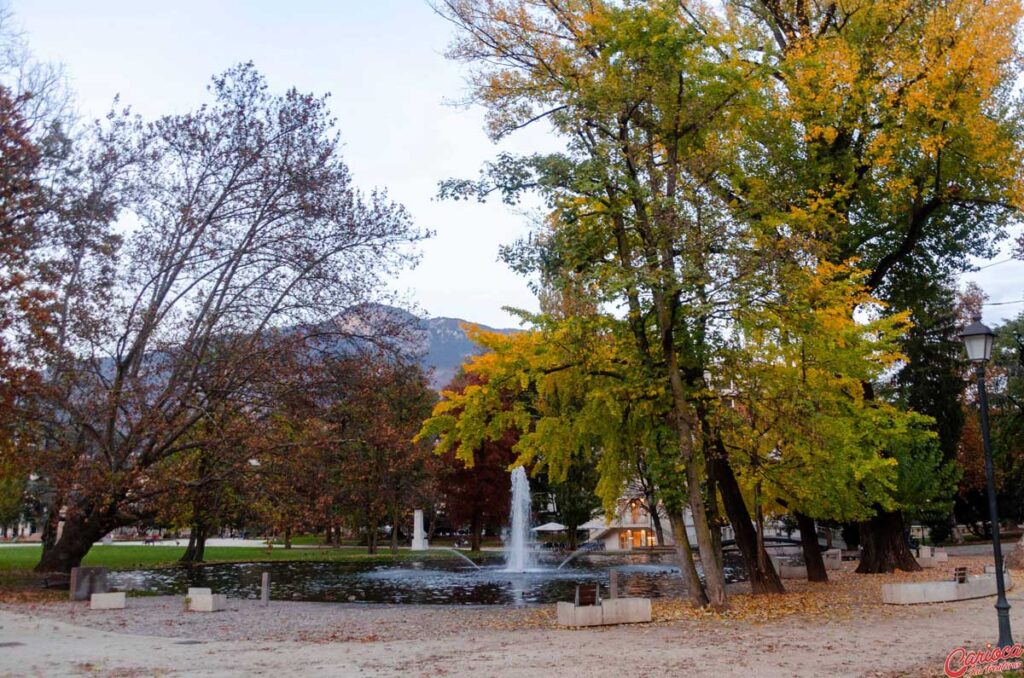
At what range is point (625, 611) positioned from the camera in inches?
571

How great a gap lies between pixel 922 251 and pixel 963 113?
6.48m

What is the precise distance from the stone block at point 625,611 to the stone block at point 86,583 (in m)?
13.7

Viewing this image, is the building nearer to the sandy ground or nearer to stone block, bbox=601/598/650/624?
the sandy ground

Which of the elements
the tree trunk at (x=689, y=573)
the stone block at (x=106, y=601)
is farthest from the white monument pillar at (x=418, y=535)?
the tree trunk at (x=689, y=573)

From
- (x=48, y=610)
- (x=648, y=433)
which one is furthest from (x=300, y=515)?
(x=648, y=433)

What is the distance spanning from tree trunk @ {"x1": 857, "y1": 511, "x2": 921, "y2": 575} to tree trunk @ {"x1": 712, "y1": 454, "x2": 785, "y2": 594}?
28.3ft

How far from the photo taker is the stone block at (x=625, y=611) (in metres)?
14.3

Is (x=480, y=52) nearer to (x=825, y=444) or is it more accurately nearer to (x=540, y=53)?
(x=540, y=53)

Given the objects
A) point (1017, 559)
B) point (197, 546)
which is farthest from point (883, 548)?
point (197, 546)

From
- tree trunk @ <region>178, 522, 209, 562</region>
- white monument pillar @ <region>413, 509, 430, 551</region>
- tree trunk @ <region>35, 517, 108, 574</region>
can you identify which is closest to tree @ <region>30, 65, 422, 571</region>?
tree trunk @ <region>35, 517, 108, 574</region>

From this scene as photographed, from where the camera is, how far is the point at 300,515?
2403cm

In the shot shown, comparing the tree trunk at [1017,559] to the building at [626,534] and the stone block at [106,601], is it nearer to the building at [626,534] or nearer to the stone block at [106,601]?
the stone block at [106,601]

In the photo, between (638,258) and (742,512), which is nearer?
(638,258)

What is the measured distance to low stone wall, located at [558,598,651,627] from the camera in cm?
1412
